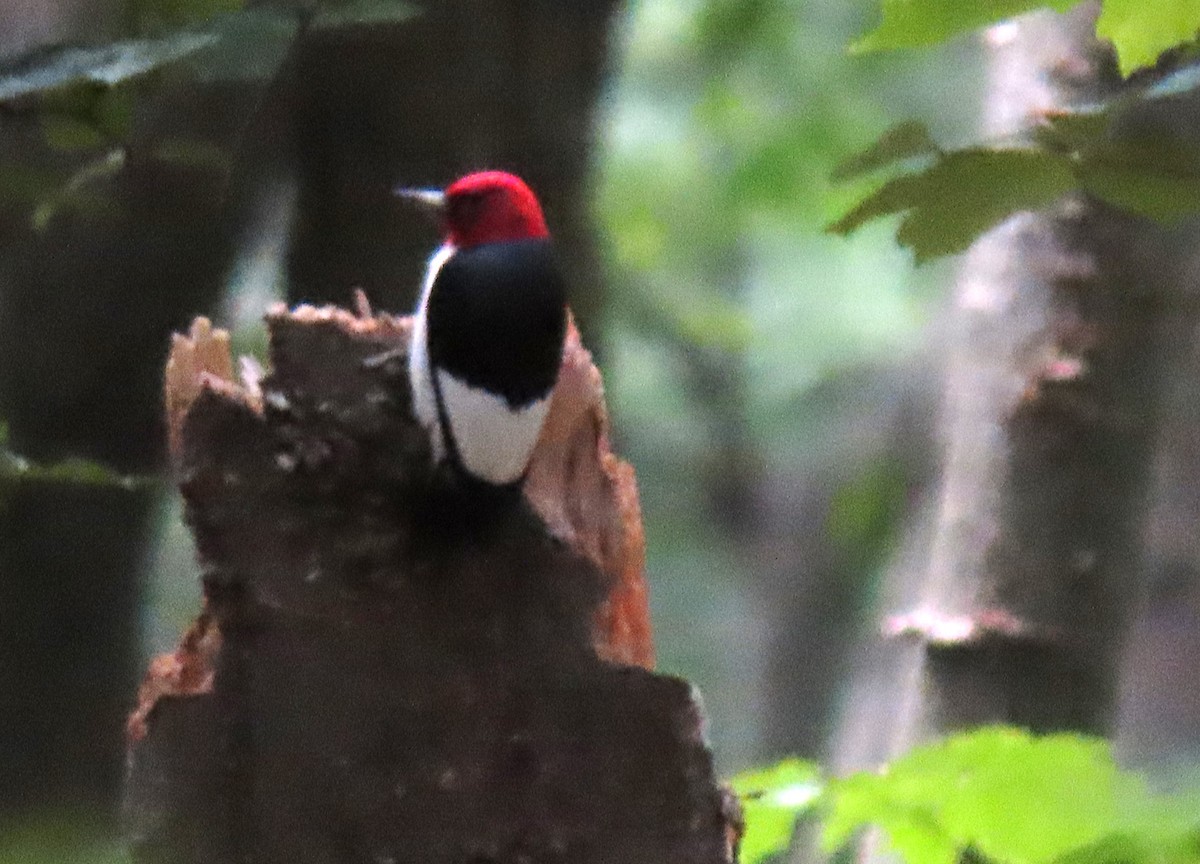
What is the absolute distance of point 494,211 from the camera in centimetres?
78

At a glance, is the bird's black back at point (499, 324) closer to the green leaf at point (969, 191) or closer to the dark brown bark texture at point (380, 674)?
the dark brown bark texture at point (380, 674)

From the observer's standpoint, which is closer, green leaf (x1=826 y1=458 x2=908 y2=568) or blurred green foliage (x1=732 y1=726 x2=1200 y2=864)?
blurred green foliage (x1=732 y1=726 x2=1200 y2=864)

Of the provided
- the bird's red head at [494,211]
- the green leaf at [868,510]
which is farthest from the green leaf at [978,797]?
the green leaf at [868,510]

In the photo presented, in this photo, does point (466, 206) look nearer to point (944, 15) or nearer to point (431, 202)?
point (431, 202)

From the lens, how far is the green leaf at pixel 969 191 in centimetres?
61

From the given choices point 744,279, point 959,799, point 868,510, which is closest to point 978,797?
point 959,799

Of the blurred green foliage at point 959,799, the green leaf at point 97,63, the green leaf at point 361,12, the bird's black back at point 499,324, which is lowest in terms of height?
the blurred green foliage at point 959,799

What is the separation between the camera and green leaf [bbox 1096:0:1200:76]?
549mm

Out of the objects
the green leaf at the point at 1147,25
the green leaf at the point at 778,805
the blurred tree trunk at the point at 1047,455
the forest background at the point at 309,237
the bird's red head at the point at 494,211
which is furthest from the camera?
the blurred tree trunk at the point at 1047,455

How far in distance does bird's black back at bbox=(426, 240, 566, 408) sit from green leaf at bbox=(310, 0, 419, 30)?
0.41ft

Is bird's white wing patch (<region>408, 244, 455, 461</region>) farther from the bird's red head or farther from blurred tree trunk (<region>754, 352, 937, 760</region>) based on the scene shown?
blurred tree trunk (<region>754, 352, 937, 760</region>)

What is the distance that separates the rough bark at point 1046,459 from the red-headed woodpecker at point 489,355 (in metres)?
0.55

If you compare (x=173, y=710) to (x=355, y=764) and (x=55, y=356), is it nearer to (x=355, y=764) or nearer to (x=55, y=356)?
(x=355, y=764)

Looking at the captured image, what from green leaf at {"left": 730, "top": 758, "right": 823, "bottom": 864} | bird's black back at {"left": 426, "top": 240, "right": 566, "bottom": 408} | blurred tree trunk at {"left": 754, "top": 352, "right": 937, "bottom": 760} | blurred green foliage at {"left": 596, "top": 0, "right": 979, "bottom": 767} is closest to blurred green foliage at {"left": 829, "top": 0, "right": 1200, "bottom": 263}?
bird's black back at {"left": 426, "top": 240, "right": 566, "bottom": 408}
